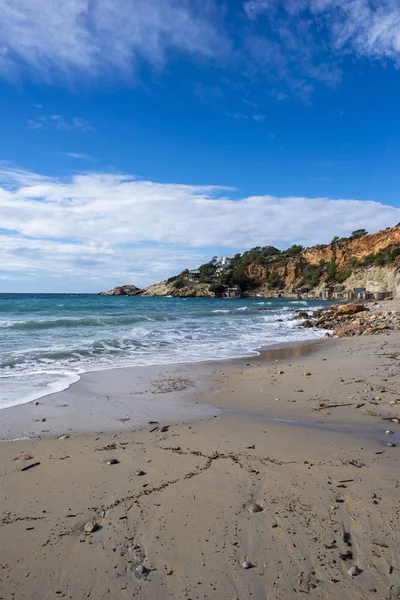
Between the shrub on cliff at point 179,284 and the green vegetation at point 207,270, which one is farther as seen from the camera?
the green vegetation at point 207,270

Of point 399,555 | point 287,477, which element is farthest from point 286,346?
point 399,555

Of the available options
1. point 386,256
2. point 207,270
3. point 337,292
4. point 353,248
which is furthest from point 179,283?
point 386,256

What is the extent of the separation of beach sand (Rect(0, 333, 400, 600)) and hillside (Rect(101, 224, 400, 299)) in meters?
54.5

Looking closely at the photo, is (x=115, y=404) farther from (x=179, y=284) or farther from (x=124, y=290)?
(x=124, y=290)

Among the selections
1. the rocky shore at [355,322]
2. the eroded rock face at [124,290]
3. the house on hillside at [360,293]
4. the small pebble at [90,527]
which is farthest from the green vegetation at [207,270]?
the small pebble at [90,527]

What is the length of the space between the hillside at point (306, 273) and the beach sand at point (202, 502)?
54464mm

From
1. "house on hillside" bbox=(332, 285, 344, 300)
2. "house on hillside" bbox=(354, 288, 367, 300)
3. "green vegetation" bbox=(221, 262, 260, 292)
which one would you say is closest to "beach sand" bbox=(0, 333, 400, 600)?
"house on hillside" bbox=(354, 288, 367, 300)

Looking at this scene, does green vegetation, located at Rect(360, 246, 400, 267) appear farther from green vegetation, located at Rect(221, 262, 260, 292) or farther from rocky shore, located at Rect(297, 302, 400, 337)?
rocky shore, located at Rect(297, 302, 400, 337)

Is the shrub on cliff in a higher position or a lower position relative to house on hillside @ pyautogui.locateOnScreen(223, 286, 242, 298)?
higher

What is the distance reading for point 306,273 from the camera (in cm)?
8400

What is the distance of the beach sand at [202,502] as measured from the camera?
212 cm

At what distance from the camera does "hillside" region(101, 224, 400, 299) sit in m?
60.8

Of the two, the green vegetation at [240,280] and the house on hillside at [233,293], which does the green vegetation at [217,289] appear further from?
the green vegetation at [240,280]

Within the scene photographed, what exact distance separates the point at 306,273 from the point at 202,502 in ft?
280
